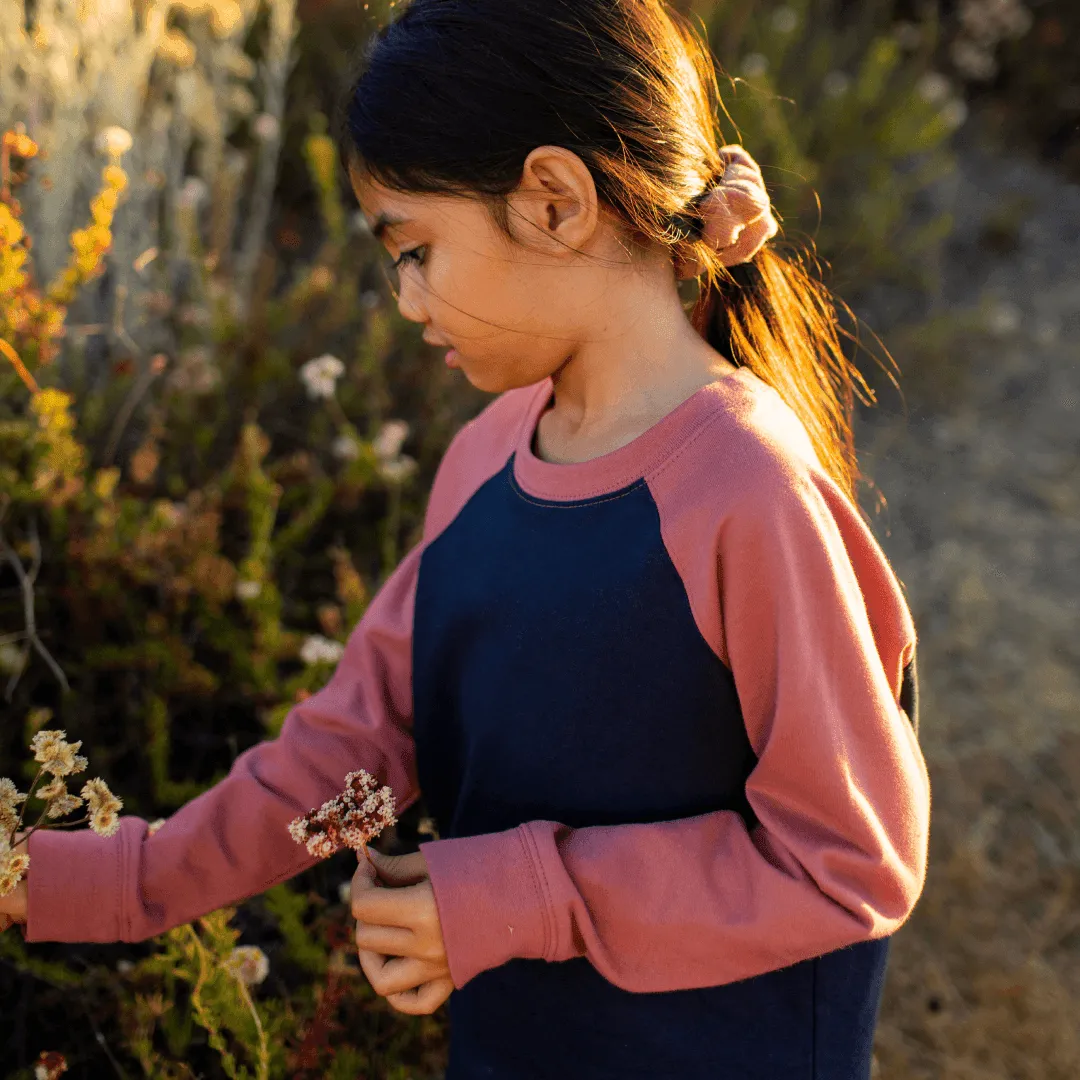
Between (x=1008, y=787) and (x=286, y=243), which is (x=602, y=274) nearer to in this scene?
(x=1008, y=787)

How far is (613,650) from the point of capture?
3.64ft

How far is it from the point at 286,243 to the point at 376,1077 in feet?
7.99

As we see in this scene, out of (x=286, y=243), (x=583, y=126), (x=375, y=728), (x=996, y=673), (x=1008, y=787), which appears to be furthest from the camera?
(x=286, y=243)

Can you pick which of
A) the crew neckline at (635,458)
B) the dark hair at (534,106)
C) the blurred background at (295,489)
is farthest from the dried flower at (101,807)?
the dark hair at (534,106)

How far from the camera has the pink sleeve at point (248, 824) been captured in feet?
3.79

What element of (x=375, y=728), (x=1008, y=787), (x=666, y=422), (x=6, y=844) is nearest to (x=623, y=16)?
(x=666, y=422)

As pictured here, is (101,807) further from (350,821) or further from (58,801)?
(350,821)

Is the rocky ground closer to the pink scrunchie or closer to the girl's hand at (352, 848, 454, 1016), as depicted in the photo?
the girl's hand at (352, 848, 454, 1016)

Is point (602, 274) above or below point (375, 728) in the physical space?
above

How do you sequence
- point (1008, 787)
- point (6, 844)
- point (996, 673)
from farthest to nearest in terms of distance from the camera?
point (996, 673) < point (1008, 787) < point (6, 844)

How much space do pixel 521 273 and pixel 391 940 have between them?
0.64 meters

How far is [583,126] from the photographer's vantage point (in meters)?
1.11

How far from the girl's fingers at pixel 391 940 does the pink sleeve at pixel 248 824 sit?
0.27m

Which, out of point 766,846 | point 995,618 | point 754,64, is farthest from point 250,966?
point 754,64
